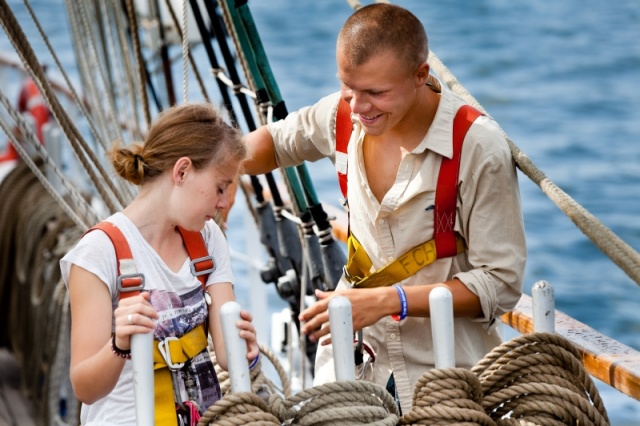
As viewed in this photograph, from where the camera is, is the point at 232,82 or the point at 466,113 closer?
the point at 466,113

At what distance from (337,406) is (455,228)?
1.94 feet

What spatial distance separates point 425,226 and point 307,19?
49.9 feet

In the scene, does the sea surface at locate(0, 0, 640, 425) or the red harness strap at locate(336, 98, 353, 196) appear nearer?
the red harness strap at locate(336, 98, 353, 196)

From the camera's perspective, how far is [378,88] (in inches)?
81.6

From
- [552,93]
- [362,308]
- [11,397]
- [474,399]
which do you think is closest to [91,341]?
[362,308]

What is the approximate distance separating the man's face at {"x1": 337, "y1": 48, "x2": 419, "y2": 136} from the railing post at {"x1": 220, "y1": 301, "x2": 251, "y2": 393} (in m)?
0.58

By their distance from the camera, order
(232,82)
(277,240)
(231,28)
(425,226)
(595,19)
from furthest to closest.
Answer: (595,19)
(277,240)
(232,82)
(231,28)
(425,226)

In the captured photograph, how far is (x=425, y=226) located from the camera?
2.15 m

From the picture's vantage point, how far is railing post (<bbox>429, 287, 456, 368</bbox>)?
1.63m

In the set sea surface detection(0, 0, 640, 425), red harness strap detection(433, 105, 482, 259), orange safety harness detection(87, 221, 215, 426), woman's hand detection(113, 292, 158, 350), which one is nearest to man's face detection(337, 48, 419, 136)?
red harness strap detection(433, 105, 482, 259)

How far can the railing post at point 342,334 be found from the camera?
63.5 inches

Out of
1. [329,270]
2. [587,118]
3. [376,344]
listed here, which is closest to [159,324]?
[376,344]

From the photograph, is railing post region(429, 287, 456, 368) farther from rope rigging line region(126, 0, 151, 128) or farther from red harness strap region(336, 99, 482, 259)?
rope rigging line region(126, 0, 151, 128)

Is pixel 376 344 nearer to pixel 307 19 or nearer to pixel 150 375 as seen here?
pixel 150 375
